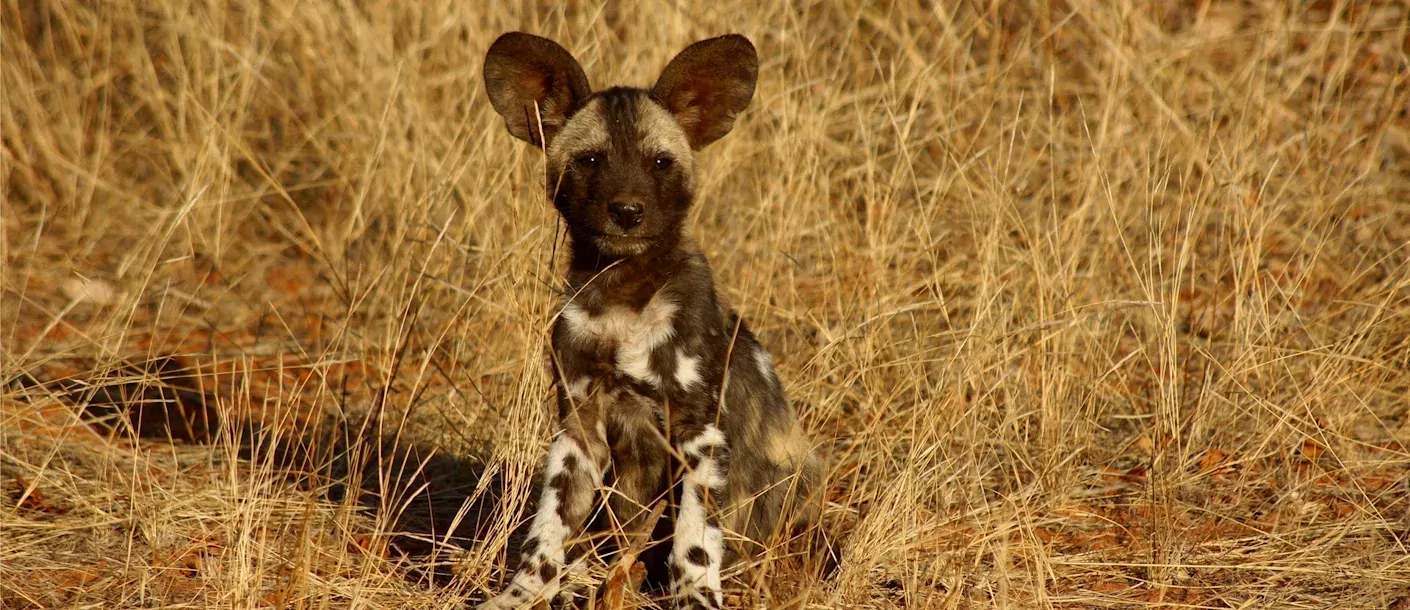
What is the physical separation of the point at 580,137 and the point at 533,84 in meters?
0.25

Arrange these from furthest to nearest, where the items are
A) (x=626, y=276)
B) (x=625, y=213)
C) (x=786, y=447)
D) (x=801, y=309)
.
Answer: (x=801, y=309), (x=786, y=447), (x=626, y=276), (x=625, y=213)

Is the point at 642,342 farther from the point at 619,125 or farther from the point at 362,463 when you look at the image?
the point at 362,463

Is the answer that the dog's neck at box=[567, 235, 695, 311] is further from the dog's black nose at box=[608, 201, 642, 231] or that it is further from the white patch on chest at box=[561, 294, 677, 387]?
the dog's black nose at box=[608, 201, 642, 231]

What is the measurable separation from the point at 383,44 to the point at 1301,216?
482cm

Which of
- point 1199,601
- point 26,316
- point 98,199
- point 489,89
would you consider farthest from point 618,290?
point 98,199

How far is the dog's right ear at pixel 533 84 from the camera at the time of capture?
4.00m

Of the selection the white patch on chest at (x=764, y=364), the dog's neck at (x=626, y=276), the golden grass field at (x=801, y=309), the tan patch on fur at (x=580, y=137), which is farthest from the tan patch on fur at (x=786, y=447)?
the tan patch on fur at (x=580, y=137)

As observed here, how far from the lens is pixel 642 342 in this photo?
3.88 m

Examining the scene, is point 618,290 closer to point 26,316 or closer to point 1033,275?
point 1033,275

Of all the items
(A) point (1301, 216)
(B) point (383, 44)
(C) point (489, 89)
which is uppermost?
(C) point (489, 89)

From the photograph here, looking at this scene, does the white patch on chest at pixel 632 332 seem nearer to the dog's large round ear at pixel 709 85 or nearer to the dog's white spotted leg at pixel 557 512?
the dog's white spotted leg at pixel 557 512

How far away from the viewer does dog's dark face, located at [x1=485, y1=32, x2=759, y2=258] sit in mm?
3900

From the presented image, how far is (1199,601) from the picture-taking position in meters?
4.18

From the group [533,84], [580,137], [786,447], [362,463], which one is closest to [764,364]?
[786,447]
